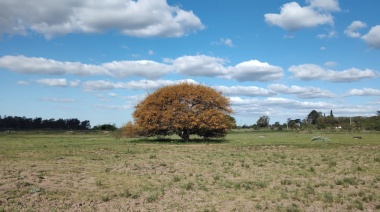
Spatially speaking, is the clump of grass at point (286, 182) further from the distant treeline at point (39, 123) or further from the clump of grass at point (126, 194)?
the distant treeline at point (39, 123)

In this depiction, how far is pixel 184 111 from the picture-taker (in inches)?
1750

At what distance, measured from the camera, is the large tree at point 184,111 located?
4403 cm

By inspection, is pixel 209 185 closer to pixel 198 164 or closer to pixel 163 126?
pixel 198 164

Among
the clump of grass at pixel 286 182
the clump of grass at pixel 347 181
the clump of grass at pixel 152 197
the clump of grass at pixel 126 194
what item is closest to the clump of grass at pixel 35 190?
the clump of grass at pixel 126 194

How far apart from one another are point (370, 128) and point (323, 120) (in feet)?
84.9

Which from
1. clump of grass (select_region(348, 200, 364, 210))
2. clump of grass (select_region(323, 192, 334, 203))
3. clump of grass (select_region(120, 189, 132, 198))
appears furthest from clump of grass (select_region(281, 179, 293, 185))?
clump of grass (select_region(120, 189, 132, 198))

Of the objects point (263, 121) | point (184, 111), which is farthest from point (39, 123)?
point (184, 111)

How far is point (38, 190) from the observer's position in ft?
41.4

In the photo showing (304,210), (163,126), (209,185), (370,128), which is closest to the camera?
(304,210)

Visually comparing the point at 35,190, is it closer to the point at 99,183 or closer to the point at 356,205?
the point at 99,183

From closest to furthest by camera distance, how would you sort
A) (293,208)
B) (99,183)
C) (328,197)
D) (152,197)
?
(293,208), (328,197), (152,197), (99,183)

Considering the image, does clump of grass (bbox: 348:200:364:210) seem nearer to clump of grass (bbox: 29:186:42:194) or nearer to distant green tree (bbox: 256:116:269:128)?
clump of grass (bbox: 29:186:42:194)

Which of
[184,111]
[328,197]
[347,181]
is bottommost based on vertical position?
[328,197]

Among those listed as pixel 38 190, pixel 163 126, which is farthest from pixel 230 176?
pixel 163 126
